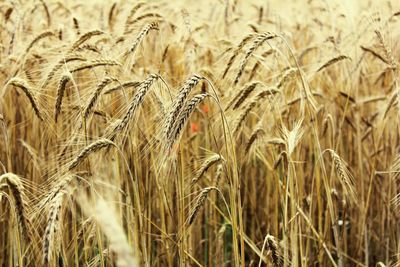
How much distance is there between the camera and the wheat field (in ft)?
8.07

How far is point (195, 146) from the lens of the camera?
3.70 metres

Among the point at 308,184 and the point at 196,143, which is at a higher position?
the point at 196,143

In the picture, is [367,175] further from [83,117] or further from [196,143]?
[83,117]

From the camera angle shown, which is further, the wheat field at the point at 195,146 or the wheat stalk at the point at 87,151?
the wheat field at the point at 195,146

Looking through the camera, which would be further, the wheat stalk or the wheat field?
the wheat field

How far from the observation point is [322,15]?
6.64m

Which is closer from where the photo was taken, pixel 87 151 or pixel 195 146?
pixel 87 151

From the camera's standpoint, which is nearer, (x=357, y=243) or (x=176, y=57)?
(x=357, y=243)

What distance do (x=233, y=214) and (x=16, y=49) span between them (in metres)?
2.28

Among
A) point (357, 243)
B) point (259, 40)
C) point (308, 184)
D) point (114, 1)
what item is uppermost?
point (114, 1)

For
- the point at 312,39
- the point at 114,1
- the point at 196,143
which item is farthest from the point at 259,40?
the point at 312,39

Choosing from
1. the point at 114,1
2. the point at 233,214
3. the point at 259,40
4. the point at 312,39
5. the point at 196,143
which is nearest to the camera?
the point at 233,214

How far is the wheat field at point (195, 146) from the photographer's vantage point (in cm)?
246

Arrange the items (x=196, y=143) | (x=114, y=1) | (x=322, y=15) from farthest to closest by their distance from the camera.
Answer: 1. (x=322, y=15)
2. (x=114, y=1)
3. (x=196, y=143)
